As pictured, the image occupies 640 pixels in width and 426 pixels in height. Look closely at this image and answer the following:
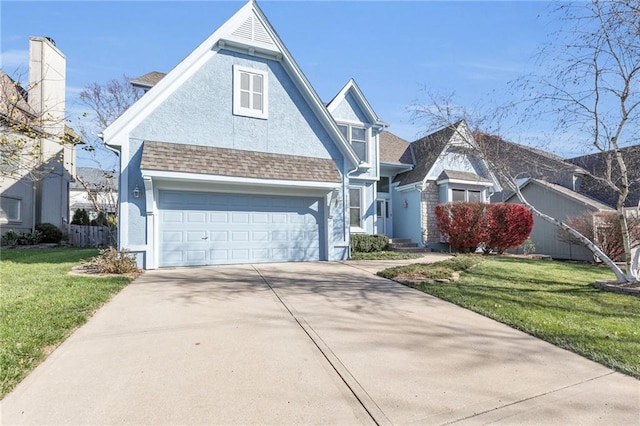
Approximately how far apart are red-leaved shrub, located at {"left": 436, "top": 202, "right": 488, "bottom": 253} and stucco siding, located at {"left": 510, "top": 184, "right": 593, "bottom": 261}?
522 centimetres

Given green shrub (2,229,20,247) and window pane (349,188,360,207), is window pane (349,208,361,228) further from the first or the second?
green shrub (2,229,20,247)

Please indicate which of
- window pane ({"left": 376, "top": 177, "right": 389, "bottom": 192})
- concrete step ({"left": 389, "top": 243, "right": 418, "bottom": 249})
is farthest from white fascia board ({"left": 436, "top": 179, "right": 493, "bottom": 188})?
concrete step ({"left": 389, "top": 243, "right": 418, "bottom": 249})

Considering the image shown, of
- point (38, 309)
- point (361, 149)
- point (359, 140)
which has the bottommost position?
point (38, 309)

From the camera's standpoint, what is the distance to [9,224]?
52.0 feet

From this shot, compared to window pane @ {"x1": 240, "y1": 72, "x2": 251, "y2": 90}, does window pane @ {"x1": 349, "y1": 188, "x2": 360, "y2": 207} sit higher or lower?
lower

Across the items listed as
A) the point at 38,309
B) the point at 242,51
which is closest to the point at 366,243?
the point at 242,51

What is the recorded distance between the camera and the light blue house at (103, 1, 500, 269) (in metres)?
9.61

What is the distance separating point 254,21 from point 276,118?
337 cm

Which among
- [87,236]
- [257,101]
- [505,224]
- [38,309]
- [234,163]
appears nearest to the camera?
[38,309]

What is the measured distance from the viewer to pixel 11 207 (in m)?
16.2

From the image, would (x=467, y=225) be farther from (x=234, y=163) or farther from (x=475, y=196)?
(x=234, y=163)

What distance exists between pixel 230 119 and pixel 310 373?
944 cm

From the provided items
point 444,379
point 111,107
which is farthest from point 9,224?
point 444,379

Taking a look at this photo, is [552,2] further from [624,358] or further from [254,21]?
[254,21]
